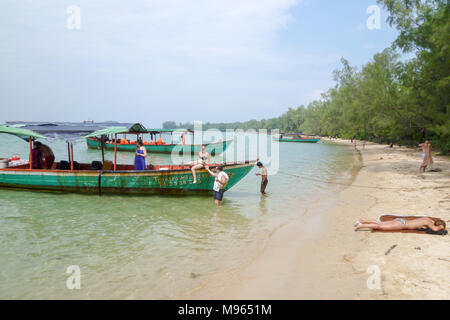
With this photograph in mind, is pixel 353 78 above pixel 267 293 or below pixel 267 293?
above

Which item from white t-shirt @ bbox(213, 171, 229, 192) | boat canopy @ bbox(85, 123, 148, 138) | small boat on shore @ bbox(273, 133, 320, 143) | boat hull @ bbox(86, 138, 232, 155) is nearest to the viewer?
white t-shirt @ bbox(213, 171, 229, 192)

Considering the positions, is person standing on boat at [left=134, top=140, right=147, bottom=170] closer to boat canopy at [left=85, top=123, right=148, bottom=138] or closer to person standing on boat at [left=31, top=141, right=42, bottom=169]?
boat canopy at [left=85, top=123, right=148, bottom=138]

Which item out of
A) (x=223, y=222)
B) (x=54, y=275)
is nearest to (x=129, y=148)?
(x=223, y=222)

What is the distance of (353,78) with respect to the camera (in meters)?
55.5

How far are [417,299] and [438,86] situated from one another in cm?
1943

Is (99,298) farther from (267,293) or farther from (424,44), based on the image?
(424,44)

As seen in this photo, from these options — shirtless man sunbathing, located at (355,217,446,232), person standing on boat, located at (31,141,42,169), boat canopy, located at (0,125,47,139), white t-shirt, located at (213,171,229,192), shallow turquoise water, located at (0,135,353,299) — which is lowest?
shallow turquoise water, located at (0,135,353,299)

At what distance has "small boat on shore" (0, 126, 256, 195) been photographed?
12422mm

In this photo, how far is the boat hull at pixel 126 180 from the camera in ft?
40.8

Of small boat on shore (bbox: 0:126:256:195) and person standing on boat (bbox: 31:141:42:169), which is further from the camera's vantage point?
person standing on boat (bbox: 31:141:42:169)

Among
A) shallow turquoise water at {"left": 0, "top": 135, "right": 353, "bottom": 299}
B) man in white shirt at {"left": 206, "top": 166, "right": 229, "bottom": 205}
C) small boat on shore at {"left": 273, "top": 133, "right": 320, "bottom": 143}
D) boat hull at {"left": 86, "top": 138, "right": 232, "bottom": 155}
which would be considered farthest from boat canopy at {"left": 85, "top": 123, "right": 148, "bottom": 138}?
small boat on shore at {"left": 273, "top": 133, "right": 320, "bottom": 143}

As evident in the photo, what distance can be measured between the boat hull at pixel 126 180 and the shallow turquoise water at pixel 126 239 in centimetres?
37

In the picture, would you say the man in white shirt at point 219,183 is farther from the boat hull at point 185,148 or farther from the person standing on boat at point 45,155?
the boat hull at point 185,148

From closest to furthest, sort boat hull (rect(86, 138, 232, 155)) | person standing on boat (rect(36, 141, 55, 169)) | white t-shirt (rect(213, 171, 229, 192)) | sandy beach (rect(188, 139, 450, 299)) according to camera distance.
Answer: sandy beach (rect(188, 139, 450, 299))
white t-shirt (rect(213, 171, 229, 192))
person standing on boat (rect(36, 141, 55, 169))
boat hull (rect(86, 138, 232, 155))
